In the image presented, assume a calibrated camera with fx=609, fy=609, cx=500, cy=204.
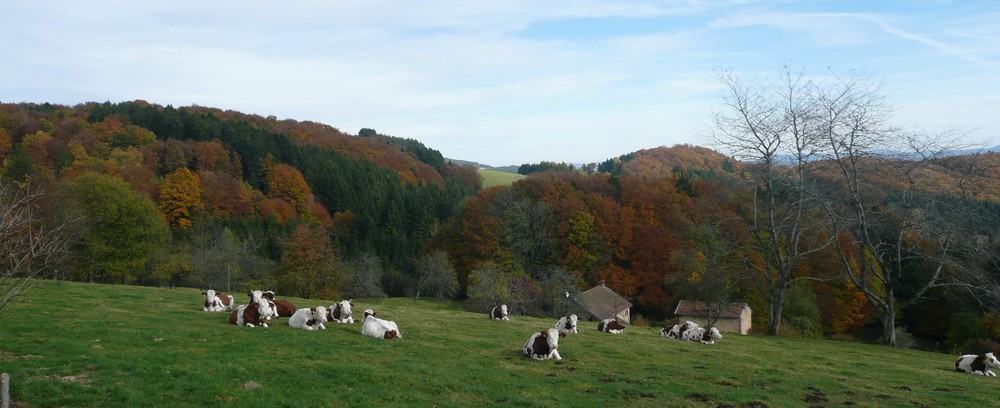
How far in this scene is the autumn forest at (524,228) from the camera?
25125 millimetres

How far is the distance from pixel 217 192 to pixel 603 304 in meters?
59.5

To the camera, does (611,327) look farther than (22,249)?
Yes

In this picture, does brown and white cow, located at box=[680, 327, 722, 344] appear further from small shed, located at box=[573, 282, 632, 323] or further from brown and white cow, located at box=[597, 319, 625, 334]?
small shed, located at box=[573, 282, 632, 323]

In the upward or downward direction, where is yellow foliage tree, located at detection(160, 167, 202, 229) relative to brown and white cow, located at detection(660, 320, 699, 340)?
upward

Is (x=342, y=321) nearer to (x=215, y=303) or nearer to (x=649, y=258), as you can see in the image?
(x=215, y=303)

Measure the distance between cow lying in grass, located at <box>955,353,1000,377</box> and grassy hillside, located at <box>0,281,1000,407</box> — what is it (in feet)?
1.58

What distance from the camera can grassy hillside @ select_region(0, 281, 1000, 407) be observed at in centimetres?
969

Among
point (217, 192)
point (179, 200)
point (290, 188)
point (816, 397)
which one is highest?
point (290, 188)

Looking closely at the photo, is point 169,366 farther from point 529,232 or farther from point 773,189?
point 529,232

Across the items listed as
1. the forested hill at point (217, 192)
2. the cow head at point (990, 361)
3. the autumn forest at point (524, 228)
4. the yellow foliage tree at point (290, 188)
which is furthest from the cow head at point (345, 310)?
the yellow foliage tree at point (290, 188)

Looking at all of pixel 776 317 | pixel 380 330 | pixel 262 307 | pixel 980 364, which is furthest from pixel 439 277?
pixel 980 364

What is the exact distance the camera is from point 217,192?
83312mm

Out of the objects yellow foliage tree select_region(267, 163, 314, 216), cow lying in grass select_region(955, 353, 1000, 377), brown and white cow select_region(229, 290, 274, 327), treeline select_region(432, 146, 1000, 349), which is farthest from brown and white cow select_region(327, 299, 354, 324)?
yellow foliage tree select_region(267, 163, 314, 216)

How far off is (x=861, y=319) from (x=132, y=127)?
10430 centimetres
